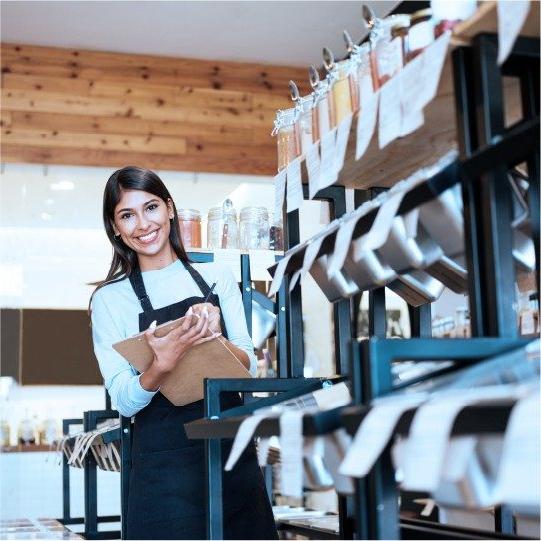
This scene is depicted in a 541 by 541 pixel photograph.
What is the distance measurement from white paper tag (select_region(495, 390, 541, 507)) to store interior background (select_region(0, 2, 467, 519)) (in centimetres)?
463

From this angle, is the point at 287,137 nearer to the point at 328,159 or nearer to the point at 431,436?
the point at 328,159

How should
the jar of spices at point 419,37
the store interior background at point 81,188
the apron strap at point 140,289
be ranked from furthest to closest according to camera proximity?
the store interior background at point 81,188
the apron strap at point 140,289
the jar of spices at point 419,37

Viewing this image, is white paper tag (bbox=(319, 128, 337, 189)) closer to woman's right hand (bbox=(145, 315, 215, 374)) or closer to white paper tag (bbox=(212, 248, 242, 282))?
woman's right hand (bbox=(145, 315, 215, 374))

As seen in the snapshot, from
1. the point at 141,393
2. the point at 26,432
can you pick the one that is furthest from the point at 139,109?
the point at 141,393

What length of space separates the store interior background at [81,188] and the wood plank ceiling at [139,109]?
63 millimetres

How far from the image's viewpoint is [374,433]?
113 cm

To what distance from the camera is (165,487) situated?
235cm

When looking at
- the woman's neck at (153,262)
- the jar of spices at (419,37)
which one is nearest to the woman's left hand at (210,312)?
the woman's neck at (153,262)

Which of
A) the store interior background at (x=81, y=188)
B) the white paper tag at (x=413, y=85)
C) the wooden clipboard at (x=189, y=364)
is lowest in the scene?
the wooden clipboard at (x=189, y=364)

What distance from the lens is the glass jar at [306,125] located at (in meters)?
2.18

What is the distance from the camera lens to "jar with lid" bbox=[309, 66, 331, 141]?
2.05 meters

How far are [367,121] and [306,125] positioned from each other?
1.78ft

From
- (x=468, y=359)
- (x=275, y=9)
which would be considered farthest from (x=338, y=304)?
(x=275, y=9)

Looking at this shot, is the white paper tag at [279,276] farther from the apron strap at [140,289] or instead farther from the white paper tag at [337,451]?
the white paper tag at [337,451]
